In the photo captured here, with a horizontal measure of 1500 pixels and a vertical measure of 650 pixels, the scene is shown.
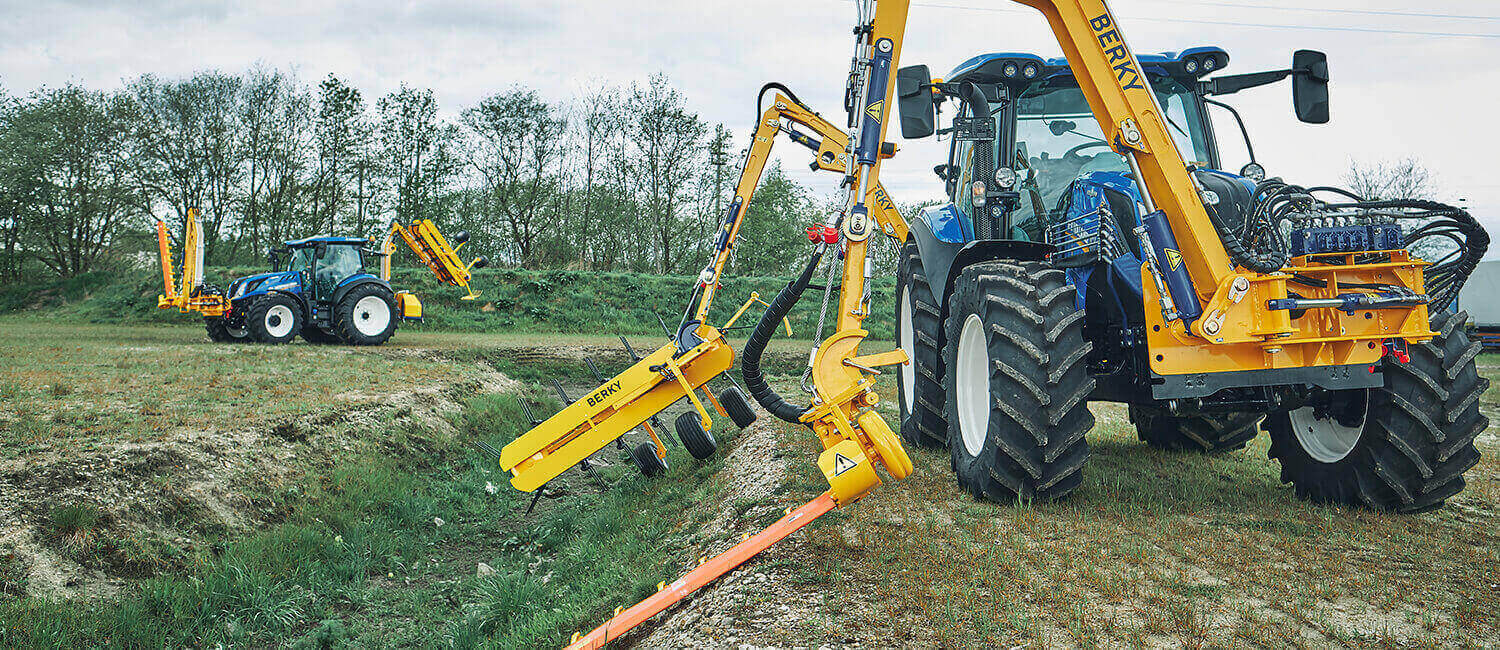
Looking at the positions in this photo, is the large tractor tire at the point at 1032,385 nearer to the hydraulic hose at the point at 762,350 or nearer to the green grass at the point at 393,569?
the hydraulic hose at the point at 762,350

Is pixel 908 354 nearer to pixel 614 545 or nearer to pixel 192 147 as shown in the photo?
pixel 614 545

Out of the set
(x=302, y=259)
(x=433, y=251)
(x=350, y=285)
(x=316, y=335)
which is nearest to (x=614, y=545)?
(x=350, y=285)

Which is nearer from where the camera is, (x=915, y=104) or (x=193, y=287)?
(x=915, y=104)

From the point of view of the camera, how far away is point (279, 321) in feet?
54.5

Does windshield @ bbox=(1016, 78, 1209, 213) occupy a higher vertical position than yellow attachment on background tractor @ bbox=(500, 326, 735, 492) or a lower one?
higher

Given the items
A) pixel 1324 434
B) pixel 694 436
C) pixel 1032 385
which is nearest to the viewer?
pixel 1032 385

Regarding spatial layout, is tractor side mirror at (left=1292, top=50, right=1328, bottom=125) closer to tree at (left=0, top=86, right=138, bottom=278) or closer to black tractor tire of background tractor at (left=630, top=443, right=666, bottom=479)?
black tractor tire of background tractor at (left=630, top=443, right=666, bottom=479)

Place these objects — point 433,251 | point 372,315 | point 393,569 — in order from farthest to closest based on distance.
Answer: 1. point 433,251
2. point 372,315
3. point 393,569

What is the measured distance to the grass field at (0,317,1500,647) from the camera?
3.54 metres

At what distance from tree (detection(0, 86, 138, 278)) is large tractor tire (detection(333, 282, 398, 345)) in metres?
16.6

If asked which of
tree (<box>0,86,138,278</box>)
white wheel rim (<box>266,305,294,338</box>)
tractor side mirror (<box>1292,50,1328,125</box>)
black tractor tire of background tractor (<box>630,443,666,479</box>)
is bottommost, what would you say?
black tractor tire of background tractor (<box>630,443,666,479</box>)

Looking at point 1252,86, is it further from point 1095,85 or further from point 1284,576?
point 1284,576

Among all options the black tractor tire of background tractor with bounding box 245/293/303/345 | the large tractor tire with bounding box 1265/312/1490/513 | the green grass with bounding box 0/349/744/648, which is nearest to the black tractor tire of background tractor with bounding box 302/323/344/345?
the black tractor tire of background tractor with bounding box 245/293/303/345

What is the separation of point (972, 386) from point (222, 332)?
676 inches
